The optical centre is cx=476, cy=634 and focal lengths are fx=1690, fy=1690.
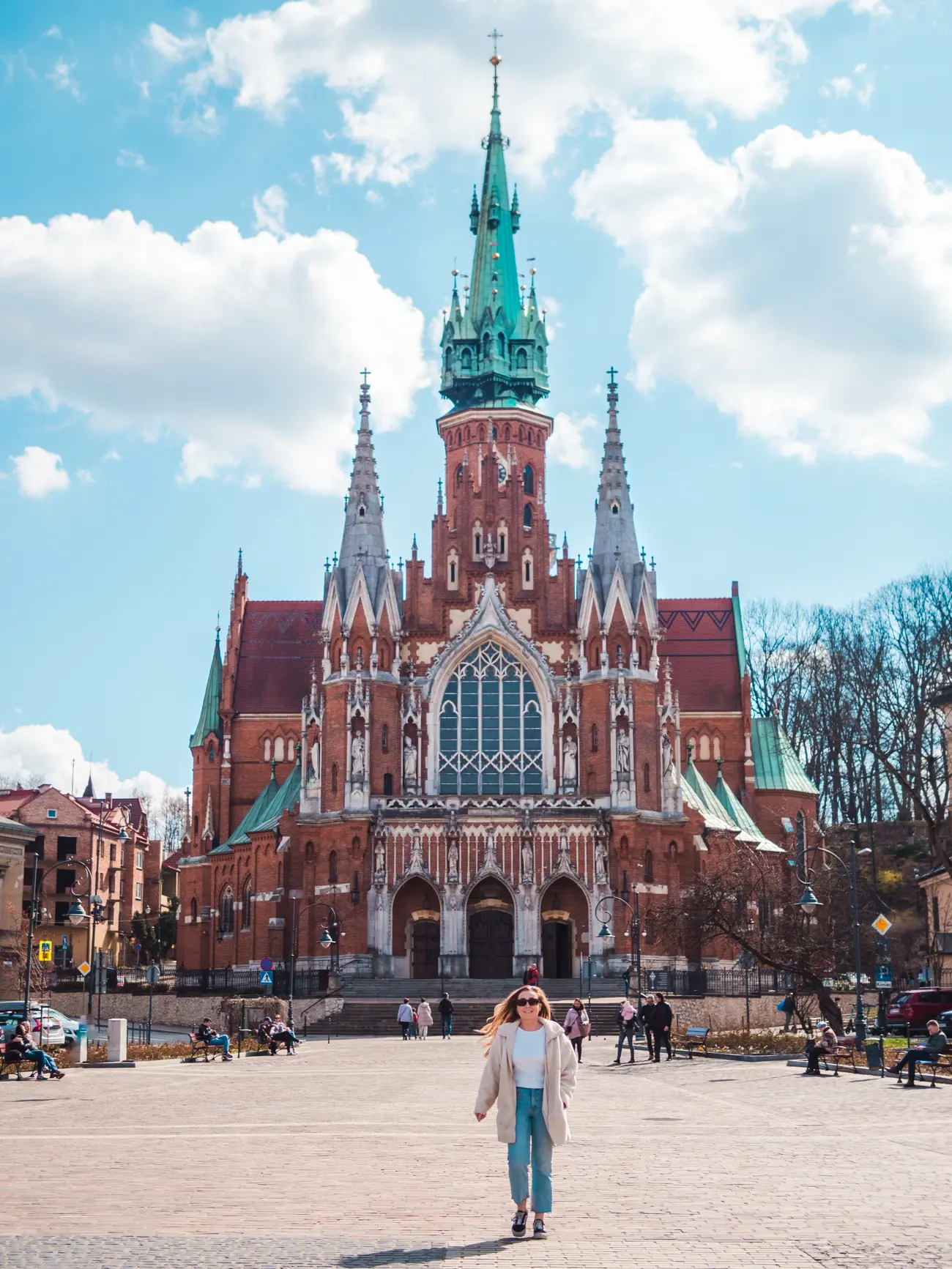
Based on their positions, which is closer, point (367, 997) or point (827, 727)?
point (367, 997)

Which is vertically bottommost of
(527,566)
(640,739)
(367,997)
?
(367,997)

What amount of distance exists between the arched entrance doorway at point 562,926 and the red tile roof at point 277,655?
1763cm

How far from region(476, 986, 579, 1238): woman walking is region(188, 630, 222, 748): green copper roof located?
226ft

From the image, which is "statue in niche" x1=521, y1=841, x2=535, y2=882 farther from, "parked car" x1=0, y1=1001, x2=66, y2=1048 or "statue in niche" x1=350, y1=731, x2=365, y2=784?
"parked car" x1=0, y1=1001, x2=66, y2=1048

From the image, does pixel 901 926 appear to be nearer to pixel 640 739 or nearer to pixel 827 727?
pixel 827 727

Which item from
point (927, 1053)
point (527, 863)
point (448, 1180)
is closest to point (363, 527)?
point (527, 863)

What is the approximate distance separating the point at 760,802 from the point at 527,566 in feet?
58.4

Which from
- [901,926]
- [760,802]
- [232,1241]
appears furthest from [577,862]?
[232,1241]

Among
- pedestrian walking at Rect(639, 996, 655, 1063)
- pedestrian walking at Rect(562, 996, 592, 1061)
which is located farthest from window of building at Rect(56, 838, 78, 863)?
pedestrian walking at Rect(562, 996, 592, 1061)

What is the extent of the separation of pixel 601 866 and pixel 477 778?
6.68 metres

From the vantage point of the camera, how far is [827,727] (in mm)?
90188

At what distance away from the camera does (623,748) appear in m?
67.7

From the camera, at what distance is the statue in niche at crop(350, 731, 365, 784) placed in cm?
6769

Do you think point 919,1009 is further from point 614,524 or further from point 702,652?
point 702,652
